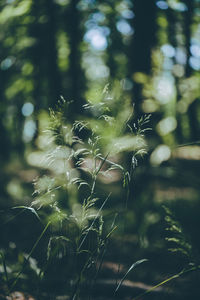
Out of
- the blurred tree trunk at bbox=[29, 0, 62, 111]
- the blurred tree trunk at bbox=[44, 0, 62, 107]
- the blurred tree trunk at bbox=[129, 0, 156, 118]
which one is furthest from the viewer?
the blurred tree trunk at bbox=[44, 0, 62, 107]

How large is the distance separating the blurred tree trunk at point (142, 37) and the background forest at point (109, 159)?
0.01 m

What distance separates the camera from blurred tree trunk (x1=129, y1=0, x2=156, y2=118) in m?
2.66

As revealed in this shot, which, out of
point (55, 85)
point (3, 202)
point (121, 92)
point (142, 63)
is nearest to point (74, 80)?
point (55, 85)

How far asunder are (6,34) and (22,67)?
4.66 ft

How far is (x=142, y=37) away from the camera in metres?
2.74

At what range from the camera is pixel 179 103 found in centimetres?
191

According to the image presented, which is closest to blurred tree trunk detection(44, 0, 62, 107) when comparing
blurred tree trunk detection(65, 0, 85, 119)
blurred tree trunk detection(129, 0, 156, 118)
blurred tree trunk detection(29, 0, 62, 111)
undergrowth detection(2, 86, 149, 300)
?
blurred tree trunk detection(29, 0, 62, 111)

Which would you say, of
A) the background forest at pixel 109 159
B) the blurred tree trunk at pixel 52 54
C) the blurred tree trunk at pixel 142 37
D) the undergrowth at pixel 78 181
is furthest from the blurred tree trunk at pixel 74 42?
the undergrowth at pixel 78 181

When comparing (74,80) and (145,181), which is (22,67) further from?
(145,181)

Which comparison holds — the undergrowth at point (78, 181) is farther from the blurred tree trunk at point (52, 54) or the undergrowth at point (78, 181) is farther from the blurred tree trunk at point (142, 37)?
the blurred tree trunk at point (52, 54)

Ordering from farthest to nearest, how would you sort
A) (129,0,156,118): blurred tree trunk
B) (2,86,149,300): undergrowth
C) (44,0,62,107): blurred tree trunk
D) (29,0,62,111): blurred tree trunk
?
1. (44,0,62,107): blurred tree trunk
2. (29,0,62,111): blurred tree trunk
3. (129,0,156,118): blurred tree trunk
4. (2,86,149,300): undergrowth

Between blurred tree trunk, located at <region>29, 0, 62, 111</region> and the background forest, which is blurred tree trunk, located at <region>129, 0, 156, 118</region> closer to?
the background forest

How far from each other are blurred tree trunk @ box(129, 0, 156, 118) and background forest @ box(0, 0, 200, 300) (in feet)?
0.03

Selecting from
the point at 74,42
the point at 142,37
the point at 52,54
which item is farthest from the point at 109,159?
the point at 74,42
